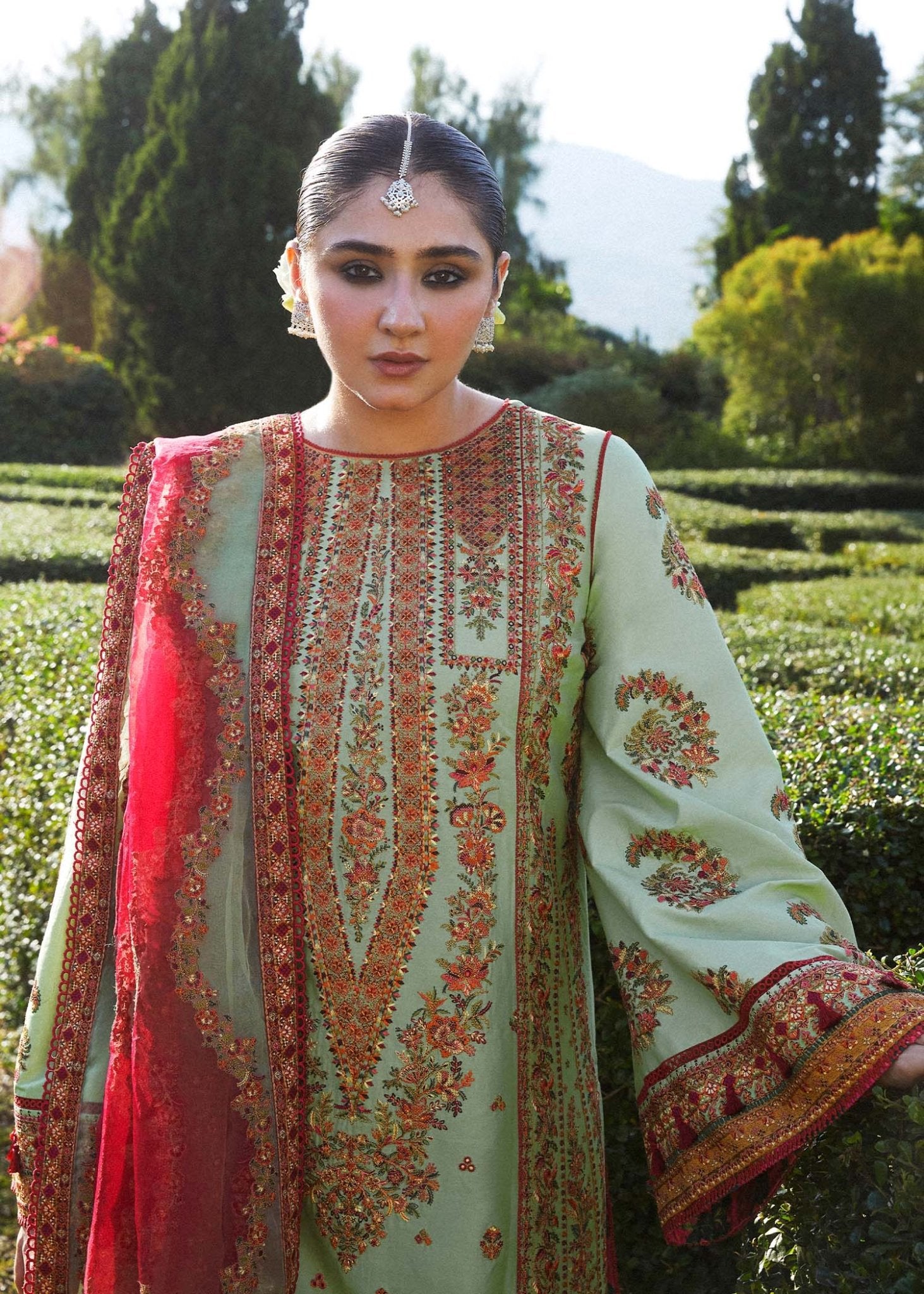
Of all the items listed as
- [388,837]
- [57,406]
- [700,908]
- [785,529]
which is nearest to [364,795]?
[388,837]

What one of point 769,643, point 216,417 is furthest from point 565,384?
point 769,643

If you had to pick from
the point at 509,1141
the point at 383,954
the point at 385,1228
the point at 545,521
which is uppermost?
the point at 545,521

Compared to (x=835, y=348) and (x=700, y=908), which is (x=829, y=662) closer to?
(x=700, y=908)

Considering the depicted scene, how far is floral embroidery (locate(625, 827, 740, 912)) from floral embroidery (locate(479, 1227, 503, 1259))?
19.4 inches

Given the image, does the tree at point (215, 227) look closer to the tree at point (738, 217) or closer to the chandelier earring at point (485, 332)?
the tree at point (738, 217)

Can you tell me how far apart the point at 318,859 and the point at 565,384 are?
639 inches

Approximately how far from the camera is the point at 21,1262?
1.79 m

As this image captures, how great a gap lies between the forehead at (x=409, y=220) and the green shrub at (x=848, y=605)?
3.89 m

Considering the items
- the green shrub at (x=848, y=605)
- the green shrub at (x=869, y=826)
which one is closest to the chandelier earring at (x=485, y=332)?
the green shrub at (x=869, y=826)

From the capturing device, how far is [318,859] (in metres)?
1.66

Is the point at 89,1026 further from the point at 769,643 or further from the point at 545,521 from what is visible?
the point at 769,643

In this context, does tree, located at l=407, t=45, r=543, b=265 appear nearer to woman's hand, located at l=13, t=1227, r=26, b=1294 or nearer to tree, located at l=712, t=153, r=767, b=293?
tree, located at l=712, t=153, r=767, b=293

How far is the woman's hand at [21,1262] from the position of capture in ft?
5.81

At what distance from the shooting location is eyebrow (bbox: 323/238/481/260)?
1649mm
